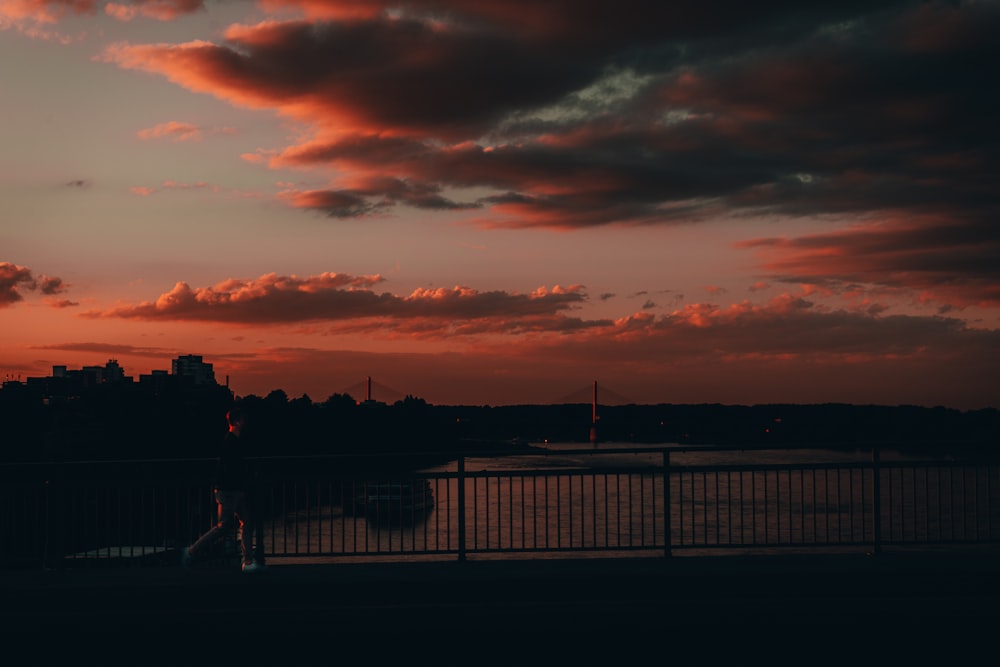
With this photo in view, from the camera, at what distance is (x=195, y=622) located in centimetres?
955

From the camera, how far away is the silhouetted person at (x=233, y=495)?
12188 mm

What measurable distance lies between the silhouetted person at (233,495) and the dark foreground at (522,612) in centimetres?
30

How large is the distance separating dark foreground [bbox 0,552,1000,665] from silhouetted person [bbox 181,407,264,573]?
0.97ft

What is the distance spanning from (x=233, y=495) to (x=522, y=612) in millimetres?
4153

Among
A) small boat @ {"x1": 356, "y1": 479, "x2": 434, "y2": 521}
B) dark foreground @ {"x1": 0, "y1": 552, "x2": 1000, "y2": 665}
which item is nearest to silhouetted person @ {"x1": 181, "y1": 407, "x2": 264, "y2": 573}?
dark foreground @ {"x1": 0, "y1": 552, "x2": 1000, "y2": 665}

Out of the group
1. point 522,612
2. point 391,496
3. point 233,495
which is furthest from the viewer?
point 391,496

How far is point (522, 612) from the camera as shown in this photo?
9789 millimetres

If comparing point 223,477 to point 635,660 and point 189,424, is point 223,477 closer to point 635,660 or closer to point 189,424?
point 635,660

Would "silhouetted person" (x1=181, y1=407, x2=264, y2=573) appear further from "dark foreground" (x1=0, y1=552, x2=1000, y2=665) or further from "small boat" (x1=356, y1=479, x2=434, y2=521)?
"small boat" (x1=356, y1=479, x2=434, y2=521)

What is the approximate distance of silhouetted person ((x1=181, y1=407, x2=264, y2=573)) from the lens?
480 inches

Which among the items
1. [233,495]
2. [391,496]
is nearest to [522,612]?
[233,495]

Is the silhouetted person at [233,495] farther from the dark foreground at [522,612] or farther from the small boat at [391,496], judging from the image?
the small boat at [391,496]

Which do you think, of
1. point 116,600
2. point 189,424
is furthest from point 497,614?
point 189,424

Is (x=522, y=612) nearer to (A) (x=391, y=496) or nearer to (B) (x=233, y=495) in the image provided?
(B) (x=233, y=495)
